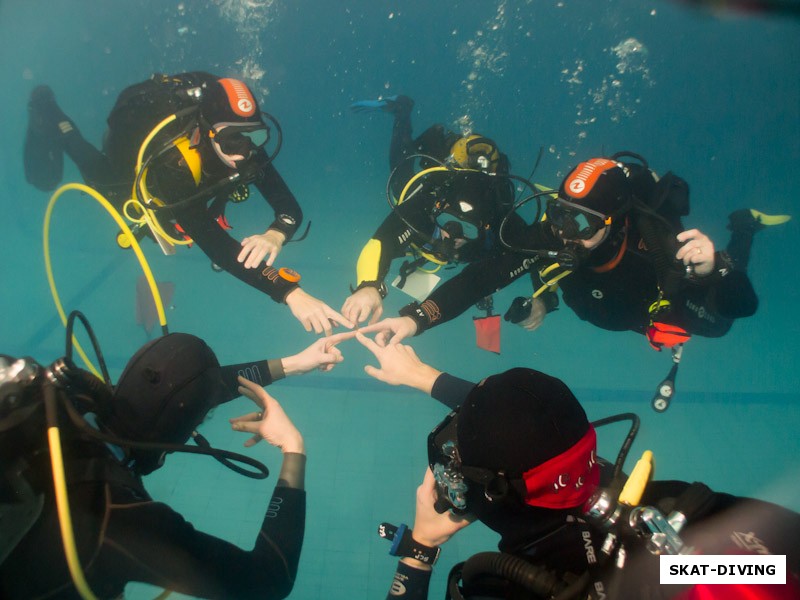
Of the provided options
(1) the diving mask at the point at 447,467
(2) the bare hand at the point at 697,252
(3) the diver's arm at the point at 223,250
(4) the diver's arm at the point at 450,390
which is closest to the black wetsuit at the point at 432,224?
(3) the diver's arm at the point at 223,250

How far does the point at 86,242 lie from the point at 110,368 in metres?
4.56

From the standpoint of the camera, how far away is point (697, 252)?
3264mm

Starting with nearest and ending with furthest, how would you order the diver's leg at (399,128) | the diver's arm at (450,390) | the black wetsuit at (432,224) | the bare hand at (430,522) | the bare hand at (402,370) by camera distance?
the bare hand at (430,522) → the diver's arm at (450,390) → the bare hand at (402,370) → the black wetsuit at (432,224) → the diver's leg at (399,128)

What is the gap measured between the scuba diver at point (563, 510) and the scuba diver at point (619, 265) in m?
1.97

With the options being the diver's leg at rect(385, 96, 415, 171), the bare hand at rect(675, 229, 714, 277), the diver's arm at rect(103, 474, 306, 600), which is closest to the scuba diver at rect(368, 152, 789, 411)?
the bare hand at rect(675, 229, 714, 277)

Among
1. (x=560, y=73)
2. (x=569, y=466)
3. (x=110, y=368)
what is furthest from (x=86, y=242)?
(x=560, y=73)

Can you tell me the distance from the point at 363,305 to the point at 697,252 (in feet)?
8.93

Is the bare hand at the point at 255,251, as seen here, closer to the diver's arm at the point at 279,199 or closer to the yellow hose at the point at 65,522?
the diver's arm at the point at 279,199

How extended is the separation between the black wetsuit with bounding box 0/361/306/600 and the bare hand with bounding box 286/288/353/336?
191cm

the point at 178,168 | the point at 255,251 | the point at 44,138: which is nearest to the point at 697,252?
the point at 255,251

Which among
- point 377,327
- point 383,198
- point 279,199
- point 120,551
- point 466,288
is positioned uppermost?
point 383,198

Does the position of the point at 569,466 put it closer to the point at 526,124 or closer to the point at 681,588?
the point at 681,588

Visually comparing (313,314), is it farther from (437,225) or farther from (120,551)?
(120,551)

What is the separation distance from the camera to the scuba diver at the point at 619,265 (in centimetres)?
355
